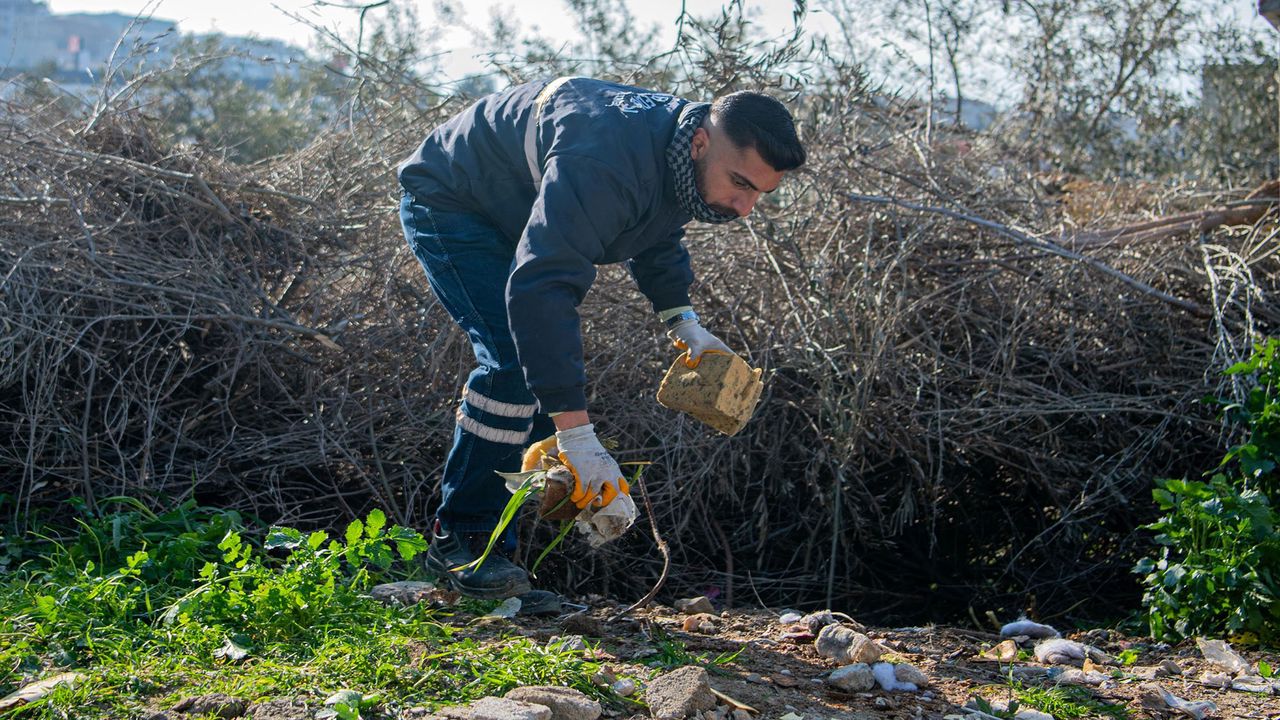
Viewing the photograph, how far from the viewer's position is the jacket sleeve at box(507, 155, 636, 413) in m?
2.42

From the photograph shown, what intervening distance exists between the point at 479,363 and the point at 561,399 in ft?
1.84

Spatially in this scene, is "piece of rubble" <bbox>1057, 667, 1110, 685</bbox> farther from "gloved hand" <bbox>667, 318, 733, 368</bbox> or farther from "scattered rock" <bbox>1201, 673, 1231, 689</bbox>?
"gloved hand" <bbox>667, 318, 733, 368</bbox>

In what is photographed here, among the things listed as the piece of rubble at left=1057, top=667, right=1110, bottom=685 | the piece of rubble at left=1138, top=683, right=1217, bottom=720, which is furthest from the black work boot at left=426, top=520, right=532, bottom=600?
the piece of rubble at left=1138, top=683, right=1217, bottom=720

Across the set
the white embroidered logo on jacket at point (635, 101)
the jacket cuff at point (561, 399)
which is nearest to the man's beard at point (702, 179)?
the white embroidered logo on jacket at point (635, 101)

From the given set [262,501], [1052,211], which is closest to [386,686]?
[262,501]

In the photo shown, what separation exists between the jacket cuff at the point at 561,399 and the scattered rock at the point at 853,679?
0.90m

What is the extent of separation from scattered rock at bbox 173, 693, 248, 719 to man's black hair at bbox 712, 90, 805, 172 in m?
1.63

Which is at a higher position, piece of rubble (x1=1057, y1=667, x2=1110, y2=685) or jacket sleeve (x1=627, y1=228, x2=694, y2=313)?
jacket sleeve (x1=627, y1=228, x2=694, y2=313)

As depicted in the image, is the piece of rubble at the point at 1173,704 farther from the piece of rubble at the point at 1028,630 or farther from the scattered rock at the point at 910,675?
the piece of rubble at the point at 1028,630

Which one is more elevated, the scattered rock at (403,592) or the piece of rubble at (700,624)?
the scattered rock at (403,592)

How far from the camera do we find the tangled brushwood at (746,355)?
3.86m

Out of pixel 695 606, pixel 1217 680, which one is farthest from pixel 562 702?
pixel 1217 680

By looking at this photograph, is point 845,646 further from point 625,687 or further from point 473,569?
point 473,569

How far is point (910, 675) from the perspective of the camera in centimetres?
272
